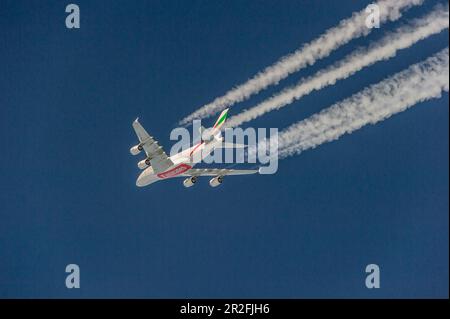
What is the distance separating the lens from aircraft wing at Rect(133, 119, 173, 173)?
1769 inches

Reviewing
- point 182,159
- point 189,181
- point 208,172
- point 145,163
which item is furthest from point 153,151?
point 208,172

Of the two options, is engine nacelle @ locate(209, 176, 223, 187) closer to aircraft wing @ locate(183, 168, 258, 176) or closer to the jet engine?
aircraft wing @ locate(183, 168, 258, 176)

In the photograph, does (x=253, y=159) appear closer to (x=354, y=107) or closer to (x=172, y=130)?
(x=172, y=130)

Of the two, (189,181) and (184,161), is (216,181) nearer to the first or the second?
(189,181)

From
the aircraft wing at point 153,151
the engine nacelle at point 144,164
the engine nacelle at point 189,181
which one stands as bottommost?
the engine nacelle at point 189,181

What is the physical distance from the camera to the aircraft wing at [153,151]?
44.9m

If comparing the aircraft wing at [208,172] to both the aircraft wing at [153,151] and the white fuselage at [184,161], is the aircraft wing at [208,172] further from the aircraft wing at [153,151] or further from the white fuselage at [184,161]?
the aircraft wing at [153,151]

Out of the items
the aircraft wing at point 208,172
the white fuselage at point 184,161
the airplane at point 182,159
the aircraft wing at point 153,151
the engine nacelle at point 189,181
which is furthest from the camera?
the aircraft wing at point 208,172

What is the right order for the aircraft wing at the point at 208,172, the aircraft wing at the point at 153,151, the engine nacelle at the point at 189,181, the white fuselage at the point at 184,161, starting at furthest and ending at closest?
the aircraft wing at the point at 208,172
the engine nacelle at the point at 189,181
the white fuselage at the point at 184,161
the aircraft wing at the point at 153,151

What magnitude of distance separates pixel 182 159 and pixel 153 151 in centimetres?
266

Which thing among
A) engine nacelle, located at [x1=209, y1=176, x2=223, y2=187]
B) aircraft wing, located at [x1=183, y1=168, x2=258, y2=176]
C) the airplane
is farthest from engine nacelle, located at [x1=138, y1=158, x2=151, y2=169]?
engine nacelle, located at [x1=209, y1=176, x2=223, y2=187]

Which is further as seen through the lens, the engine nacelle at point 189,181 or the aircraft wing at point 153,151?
the engine nacelle at point 189,181

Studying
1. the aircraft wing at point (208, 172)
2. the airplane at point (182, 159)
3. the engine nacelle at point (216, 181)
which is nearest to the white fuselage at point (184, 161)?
the airplane at point (182, 159)
